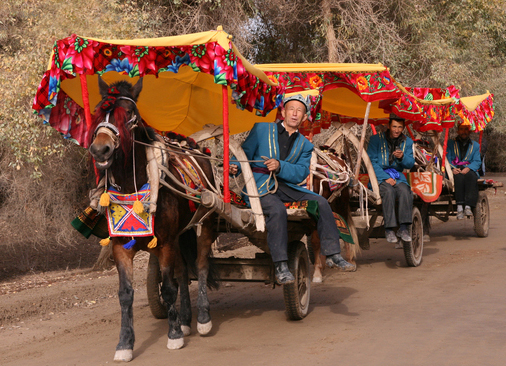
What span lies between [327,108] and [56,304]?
4719 mm

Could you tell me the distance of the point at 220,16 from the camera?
14.2m

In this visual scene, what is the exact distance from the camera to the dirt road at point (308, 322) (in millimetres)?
4602

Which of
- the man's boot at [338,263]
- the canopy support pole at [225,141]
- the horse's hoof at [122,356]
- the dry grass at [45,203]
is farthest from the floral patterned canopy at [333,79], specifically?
the dry grass at [45,203]

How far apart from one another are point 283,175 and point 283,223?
55 cm

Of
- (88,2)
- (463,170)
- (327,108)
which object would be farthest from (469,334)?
(88,2)

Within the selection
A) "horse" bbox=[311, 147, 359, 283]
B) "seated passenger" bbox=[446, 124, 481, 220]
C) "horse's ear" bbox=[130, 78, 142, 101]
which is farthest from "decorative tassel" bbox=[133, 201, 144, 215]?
"seated passenger" bbox=[446, 124, 481, 220]

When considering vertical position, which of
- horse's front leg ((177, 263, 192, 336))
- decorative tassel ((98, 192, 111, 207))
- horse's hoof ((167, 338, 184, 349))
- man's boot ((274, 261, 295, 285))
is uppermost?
decorative tassel ((98, 192, 111, 207))

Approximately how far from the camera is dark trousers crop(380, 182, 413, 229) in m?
7.86

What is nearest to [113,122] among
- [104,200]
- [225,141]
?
[104,200]

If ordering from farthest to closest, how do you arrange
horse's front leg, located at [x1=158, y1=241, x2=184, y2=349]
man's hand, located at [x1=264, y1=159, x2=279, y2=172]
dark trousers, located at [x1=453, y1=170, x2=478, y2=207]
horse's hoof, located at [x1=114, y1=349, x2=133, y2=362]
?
dark trousers, located at [x1=453, y1=170, x2=478, y2=207], man's hand, located at [x1=264, y1=159, x2=279, y2=172], horse's front leg, located at [x1=158, y1=241, x2=184, y2=349], horse's hoof, located at [x1=114, y1=349, x2=133, y2=362]

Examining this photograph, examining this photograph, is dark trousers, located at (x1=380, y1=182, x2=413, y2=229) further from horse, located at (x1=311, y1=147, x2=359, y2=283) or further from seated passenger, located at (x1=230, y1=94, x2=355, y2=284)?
seated passenger, located at (x1=230, y1=94, x2=355, y2=284)

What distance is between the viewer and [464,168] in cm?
1071

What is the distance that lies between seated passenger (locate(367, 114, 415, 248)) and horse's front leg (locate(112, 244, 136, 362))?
4266 millimetres

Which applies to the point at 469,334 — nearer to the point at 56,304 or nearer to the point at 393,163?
the point at 393,163
